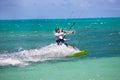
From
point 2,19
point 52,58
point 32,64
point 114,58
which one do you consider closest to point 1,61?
point 32,64

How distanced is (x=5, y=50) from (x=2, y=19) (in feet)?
8.82

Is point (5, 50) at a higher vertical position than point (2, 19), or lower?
lower

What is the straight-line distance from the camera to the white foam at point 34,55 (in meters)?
6.15

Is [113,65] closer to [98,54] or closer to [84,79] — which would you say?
[84,79]

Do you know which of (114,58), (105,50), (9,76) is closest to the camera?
(9,76)

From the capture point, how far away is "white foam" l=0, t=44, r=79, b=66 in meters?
6.15

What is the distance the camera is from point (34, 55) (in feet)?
22.2

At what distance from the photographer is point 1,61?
19.9 feet

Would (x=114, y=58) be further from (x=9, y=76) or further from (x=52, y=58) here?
(x=9, y=76)

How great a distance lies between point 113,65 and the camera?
5.55 m

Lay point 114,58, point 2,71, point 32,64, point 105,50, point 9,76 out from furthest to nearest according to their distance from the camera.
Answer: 1. point 105,50
2. point 114,58
3. point 32,64
4. point 2,71
5. point 9,76

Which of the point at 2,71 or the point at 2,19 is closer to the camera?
the point at 2,19

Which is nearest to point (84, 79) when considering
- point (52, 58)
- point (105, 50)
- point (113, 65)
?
point (113, 65)

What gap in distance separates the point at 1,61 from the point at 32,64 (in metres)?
0.54
